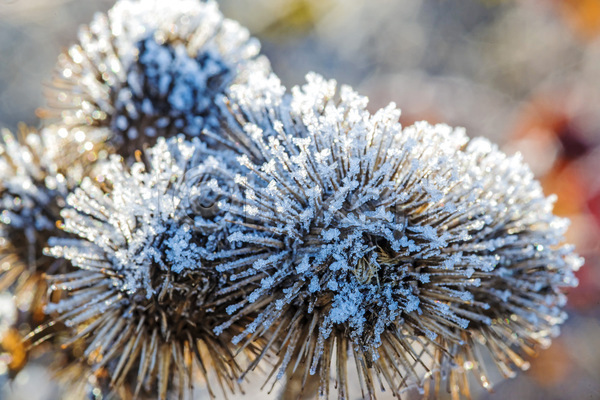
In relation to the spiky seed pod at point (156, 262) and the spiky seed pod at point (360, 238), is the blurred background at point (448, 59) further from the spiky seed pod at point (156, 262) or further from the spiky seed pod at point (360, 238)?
the spiky seed pod at point (156, 262)

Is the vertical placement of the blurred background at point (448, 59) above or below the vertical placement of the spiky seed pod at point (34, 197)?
above

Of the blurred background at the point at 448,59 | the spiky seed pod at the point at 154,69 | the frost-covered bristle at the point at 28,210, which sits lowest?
the frost-covered bristle at the point at 28,210

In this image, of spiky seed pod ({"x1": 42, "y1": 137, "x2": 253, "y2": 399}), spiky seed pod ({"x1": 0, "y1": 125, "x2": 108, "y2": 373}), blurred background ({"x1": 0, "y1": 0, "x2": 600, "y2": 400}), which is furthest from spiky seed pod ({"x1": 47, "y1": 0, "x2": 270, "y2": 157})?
blurred background ({"x1": 0, "y1": 0, "x2": 600, "y2": 400})

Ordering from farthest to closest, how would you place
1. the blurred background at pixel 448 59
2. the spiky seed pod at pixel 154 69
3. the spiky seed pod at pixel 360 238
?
the blurred background at pixel 448 59 → the spiky seed pod at pixel 154 69 → the spiky seed pod at pixel 360 238

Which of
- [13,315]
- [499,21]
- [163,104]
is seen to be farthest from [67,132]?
[499,21]

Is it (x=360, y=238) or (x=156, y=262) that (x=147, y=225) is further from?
(x=360, y=238)

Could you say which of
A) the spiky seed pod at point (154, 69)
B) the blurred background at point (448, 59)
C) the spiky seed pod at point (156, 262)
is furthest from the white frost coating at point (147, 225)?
the blurred background at point (448, 59)
